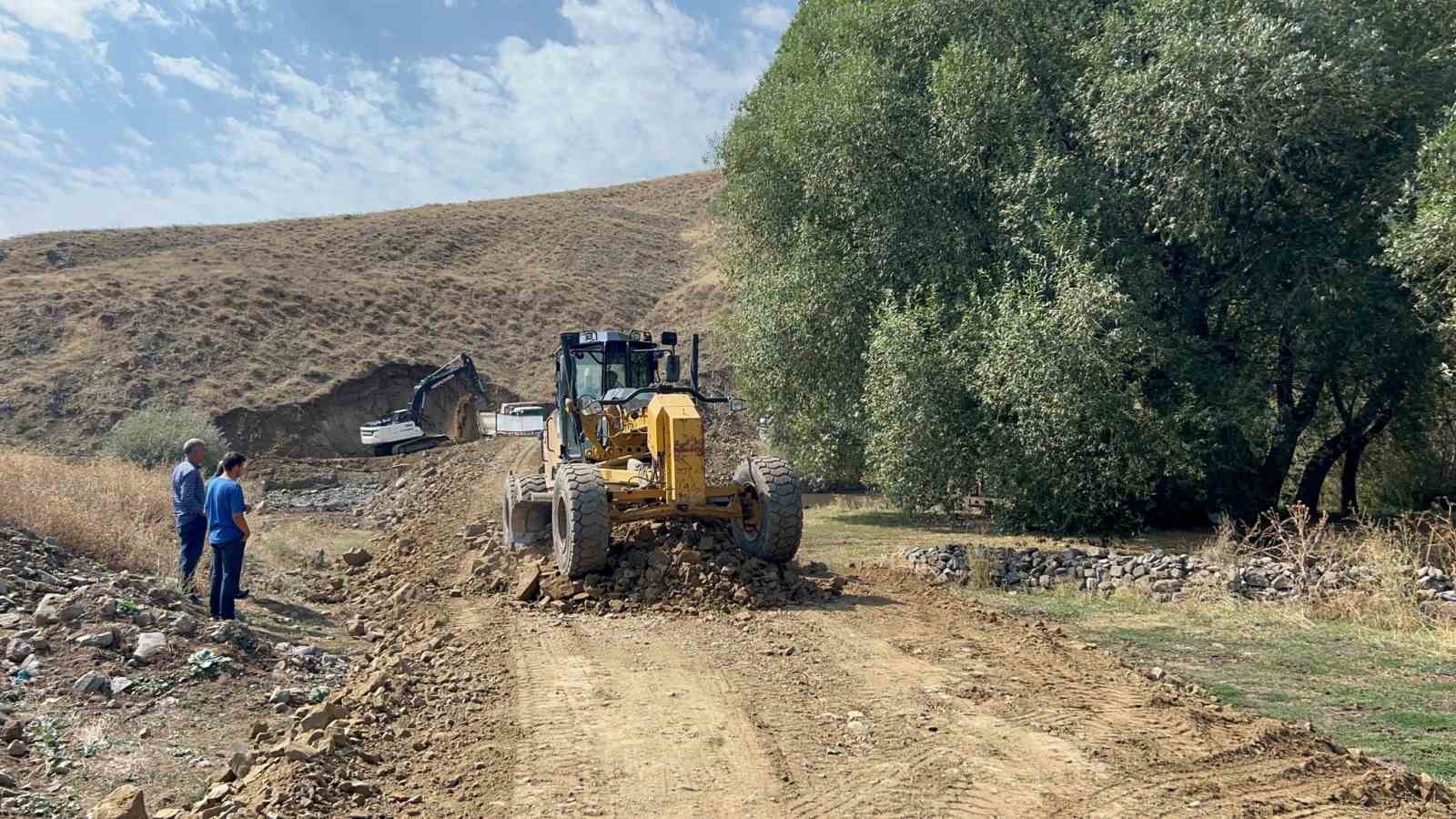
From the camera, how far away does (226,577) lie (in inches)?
343

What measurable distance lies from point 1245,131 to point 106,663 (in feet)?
46.3

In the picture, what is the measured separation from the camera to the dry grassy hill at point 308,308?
3325cm

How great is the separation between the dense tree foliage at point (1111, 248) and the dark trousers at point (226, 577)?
982 centimetres

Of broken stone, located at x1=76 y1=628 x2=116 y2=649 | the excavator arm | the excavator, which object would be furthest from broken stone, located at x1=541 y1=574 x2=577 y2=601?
the excavator arm

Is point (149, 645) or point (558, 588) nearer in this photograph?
point (149, 645)

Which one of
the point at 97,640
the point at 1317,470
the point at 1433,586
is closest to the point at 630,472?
the point at 97,640

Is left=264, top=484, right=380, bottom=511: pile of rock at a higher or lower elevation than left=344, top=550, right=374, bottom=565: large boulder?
higher

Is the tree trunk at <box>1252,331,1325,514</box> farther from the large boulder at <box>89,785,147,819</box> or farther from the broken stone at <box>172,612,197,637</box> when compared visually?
the large boulder at <box>89,785,147,819</box>

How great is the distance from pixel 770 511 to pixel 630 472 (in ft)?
5.66

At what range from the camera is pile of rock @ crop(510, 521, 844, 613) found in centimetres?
986

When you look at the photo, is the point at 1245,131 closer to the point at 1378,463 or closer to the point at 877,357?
A: the point at 877,357

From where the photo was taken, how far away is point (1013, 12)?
16.8 m

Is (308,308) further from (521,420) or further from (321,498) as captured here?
(321,498)

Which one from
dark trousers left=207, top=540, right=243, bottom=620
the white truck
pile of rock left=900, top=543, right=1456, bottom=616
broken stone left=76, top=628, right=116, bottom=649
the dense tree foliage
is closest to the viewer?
broken stone left=76, top=628, right=116, bottom=649
